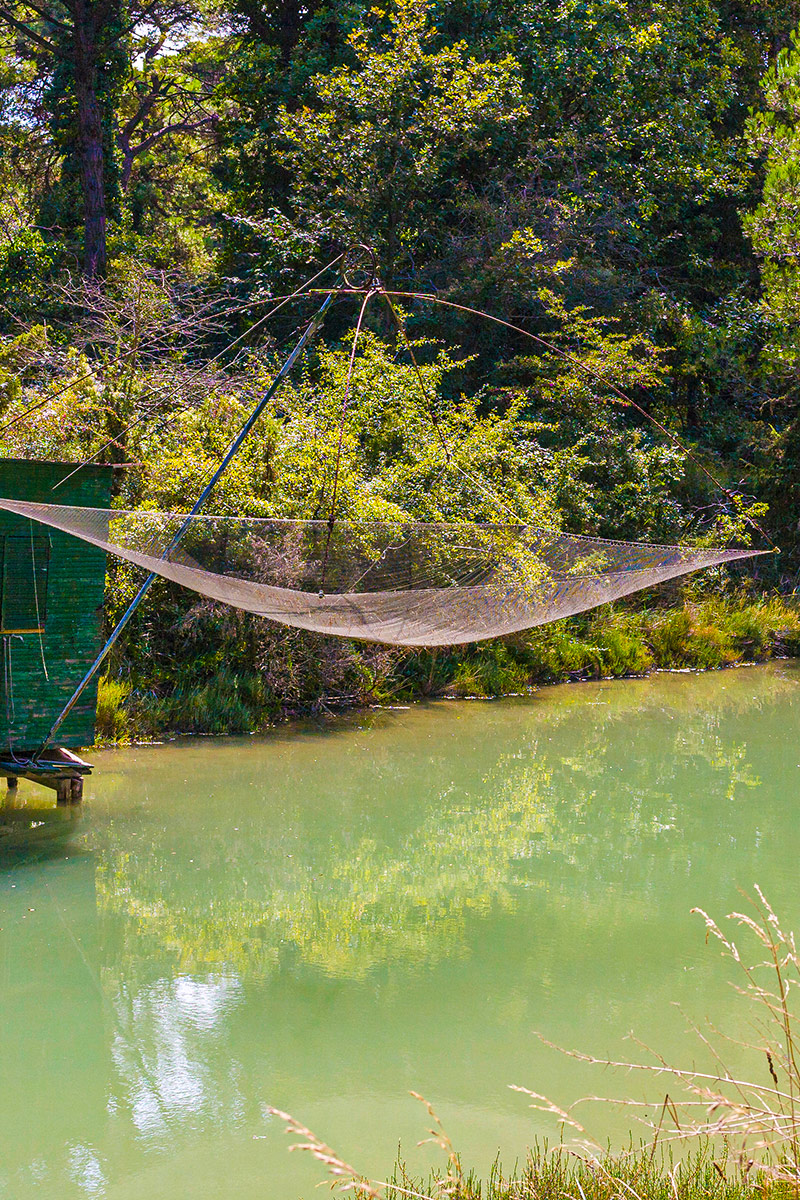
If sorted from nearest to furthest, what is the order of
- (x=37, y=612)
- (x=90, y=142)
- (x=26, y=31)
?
(x=37, y=612)
(x=90, y=142)
(x=26, y=31)

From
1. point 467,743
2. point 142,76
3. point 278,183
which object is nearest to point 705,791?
point 467,743

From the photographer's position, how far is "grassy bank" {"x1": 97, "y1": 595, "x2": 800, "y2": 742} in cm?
685

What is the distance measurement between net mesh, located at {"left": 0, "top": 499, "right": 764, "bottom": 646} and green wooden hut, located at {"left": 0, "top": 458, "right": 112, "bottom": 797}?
516 mm

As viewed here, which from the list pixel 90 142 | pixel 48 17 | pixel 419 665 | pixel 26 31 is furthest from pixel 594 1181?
pixel 26 31

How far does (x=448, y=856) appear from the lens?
16.7 feet

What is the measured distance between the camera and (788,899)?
448 centimetres

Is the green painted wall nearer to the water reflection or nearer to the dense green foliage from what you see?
the water reflection

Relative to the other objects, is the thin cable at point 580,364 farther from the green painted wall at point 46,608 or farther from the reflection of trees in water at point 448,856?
the reflection of trees in water at point 448,856

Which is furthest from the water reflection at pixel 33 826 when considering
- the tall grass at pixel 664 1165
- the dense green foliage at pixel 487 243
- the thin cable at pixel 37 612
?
the dense green foliage at pixel 487 243

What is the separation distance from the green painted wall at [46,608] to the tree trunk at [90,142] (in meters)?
7.80

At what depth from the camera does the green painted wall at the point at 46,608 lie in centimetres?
496

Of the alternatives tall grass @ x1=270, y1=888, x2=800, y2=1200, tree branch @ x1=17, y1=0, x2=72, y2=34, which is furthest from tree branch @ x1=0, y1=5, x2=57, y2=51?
tall grass @ x1=270, y1=888, x2=800, y2=1200

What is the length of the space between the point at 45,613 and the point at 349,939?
2.05 metres

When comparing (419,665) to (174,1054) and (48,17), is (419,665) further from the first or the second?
(48,17)
